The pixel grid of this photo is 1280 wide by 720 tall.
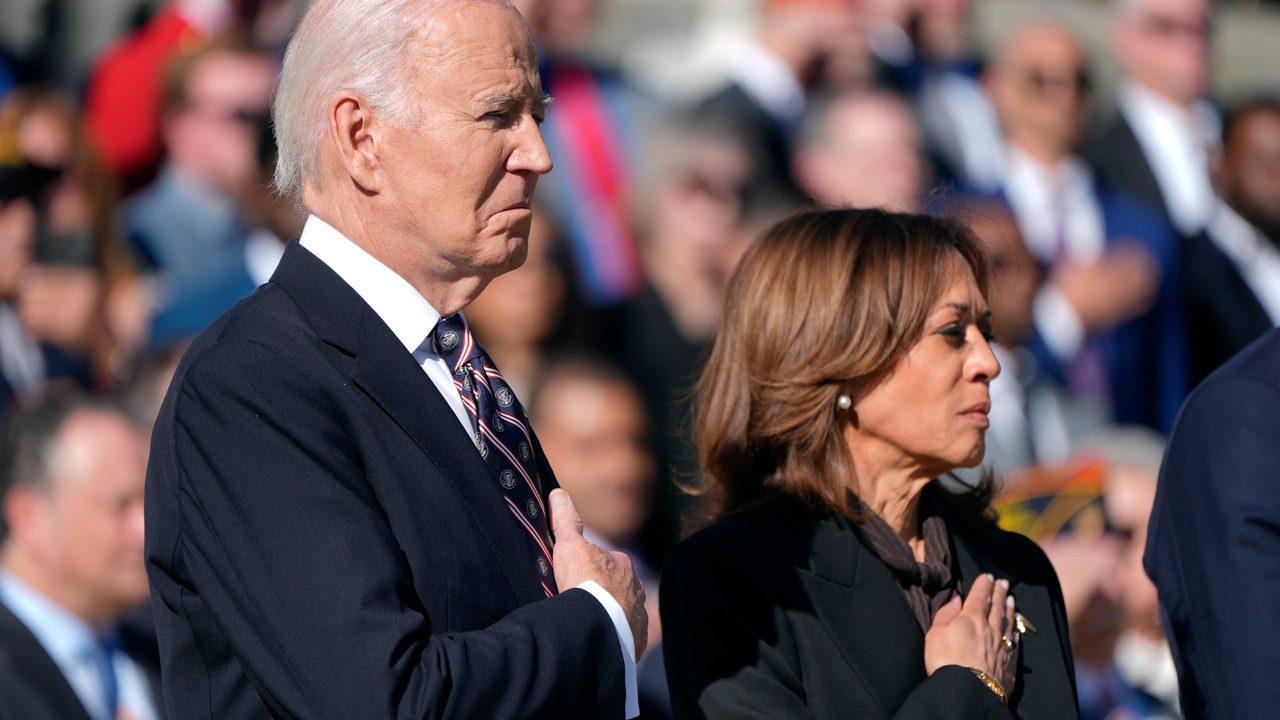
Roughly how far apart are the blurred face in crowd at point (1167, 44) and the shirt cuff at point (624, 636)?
6604 mm

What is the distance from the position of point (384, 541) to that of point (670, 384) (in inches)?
163

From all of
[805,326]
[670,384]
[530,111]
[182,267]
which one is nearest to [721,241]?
[670,384]

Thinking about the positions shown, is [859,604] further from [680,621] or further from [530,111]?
[530,111]

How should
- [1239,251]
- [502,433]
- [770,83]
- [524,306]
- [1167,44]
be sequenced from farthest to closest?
[1167,44] → [1239,251] → [770,83] → [524,306] → [502,433]

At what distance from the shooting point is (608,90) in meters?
6.67

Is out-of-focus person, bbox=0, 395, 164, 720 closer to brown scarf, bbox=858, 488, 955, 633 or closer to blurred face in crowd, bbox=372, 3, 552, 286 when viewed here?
brown scarf, bbox=858, 488, 955, 633

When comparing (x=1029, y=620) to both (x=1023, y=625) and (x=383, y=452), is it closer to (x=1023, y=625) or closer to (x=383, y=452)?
(x=1023, y=625)

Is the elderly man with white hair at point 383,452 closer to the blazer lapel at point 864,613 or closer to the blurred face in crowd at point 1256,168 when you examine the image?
the blazer lapel at point 864,613

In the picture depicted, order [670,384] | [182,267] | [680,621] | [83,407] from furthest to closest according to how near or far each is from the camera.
Result: [670,384], [182,267], [83,407], [680,621]

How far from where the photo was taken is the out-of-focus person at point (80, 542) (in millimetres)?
4684

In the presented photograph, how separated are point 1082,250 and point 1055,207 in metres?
0.23

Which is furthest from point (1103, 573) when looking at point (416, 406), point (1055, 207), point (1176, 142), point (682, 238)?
point (1176, 142)

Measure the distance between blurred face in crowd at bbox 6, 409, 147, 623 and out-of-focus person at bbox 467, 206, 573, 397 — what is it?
1.42 metres

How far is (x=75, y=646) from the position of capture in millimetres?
4668
